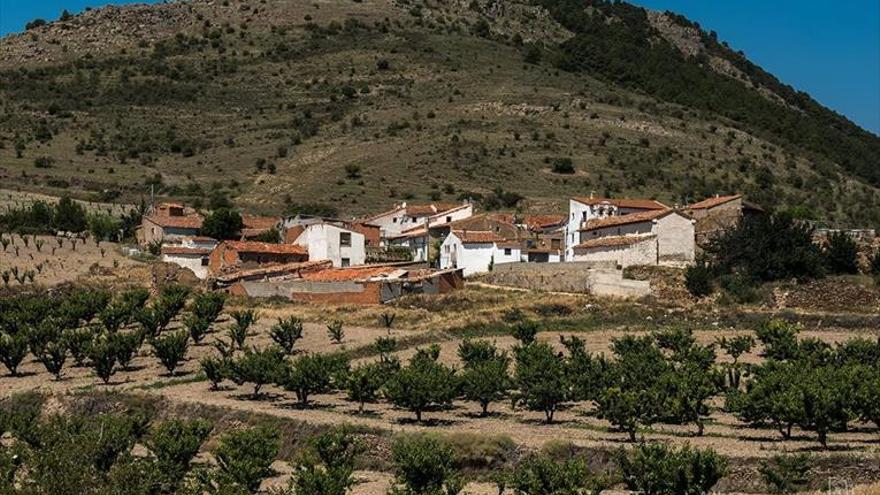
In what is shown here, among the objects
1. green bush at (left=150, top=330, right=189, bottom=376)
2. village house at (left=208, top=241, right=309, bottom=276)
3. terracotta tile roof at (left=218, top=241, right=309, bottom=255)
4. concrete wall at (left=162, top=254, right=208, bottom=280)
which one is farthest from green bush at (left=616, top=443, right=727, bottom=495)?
concrete wall at (left=162, top=254, right=208, bottom=280)

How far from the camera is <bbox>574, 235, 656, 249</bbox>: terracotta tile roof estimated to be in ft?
179

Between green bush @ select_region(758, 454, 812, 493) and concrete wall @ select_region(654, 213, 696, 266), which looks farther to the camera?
concrete wall @ select_region(654, 213, 696, 266)

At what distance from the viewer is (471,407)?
32688mm

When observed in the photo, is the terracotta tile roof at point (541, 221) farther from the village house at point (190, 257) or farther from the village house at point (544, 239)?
the village house at point (190, 257)

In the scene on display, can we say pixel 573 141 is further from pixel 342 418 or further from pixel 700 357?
pixel 342 418

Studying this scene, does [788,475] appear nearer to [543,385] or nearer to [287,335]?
[543,385]

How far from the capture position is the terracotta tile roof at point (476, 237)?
59.6 m

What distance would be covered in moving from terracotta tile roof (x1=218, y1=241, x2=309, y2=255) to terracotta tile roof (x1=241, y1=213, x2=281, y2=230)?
894cm

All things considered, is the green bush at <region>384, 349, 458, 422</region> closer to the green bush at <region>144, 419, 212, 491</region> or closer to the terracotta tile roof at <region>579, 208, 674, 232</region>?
the green bush at <region>144, 419, 212, 491</region>

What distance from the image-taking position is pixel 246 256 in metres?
58.3

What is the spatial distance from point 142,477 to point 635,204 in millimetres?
49208

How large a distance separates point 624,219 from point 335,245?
17640 mm

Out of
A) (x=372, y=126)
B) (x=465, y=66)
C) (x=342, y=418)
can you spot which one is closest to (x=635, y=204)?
(x=342, y=418)

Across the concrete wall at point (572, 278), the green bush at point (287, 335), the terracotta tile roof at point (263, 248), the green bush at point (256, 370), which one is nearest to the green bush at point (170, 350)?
the green bush at point (256, 370)
